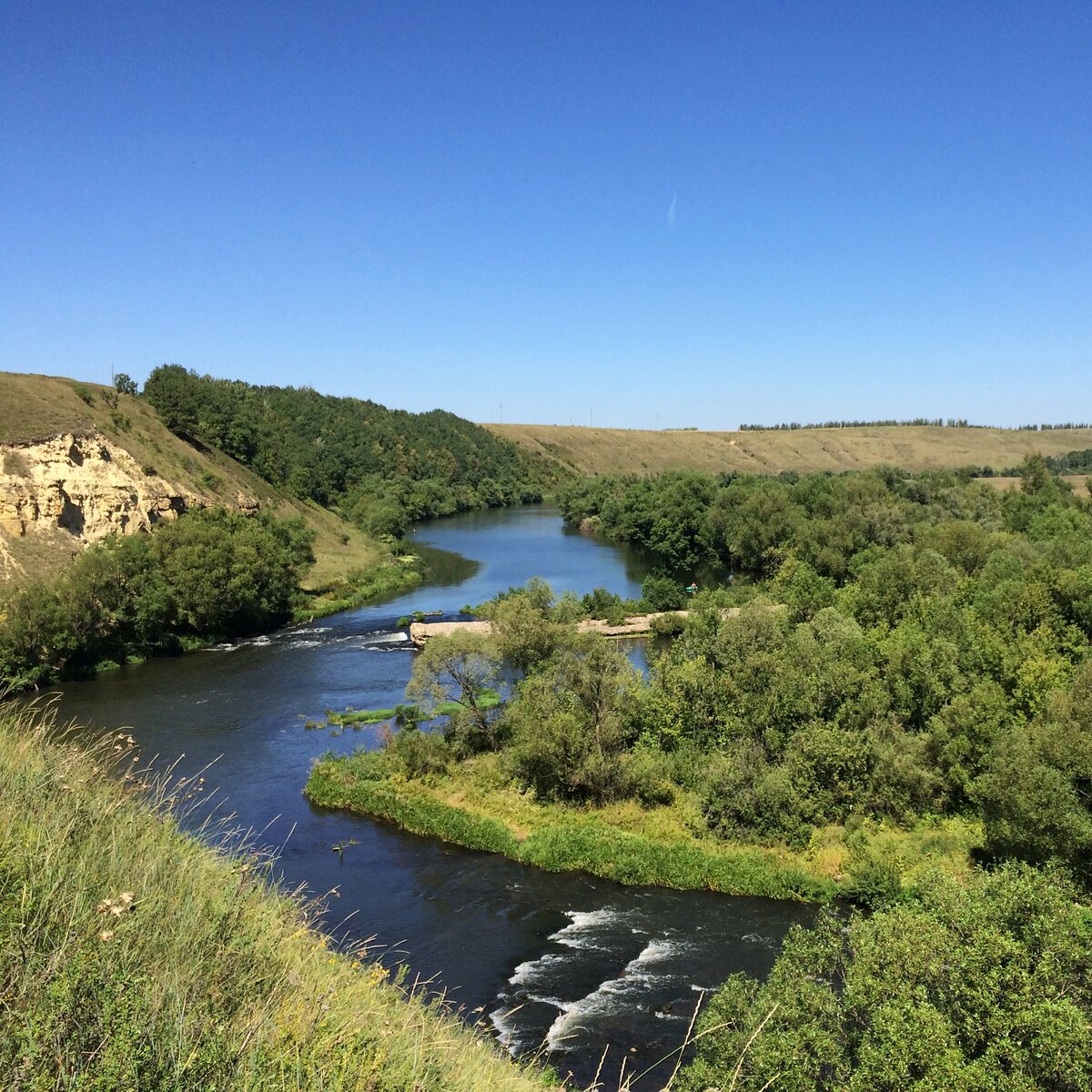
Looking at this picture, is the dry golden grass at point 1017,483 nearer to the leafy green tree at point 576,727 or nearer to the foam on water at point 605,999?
the leafy green tree at point 576,727

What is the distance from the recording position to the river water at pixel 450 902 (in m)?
17.3

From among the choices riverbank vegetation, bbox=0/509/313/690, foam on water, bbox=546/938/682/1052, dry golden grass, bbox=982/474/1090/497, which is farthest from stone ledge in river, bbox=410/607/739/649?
dry golden grass, bbox=982/474/1090/497

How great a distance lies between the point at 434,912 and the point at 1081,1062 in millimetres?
15289

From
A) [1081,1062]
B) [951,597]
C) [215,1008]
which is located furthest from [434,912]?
[951,597]

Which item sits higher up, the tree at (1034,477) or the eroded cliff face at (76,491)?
the tree at (1034,477)

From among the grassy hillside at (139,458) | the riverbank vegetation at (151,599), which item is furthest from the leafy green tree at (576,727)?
the grassy hillside at (139,458)

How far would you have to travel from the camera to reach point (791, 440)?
18525cm

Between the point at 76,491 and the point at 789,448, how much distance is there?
504ft

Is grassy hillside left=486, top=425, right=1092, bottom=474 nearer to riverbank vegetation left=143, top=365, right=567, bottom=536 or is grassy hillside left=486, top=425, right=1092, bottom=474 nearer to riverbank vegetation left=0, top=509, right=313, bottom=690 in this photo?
riverbank vegetation left=143, top=365, right=567, bottom=536

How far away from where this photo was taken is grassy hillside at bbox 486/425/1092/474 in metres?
161

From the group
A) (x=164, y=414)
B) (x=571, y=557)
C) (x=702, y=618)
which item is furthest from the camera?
(x=571, y=557)

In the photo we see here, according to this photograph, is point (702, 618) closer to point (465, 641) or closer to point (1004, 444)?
point (465, 641)

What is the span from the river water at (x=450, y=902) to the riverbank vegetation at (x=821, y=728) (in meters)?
2.72

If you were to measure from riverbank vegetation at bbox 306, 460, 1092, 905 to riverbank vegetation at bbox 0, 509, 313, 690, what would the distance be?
20.1m
